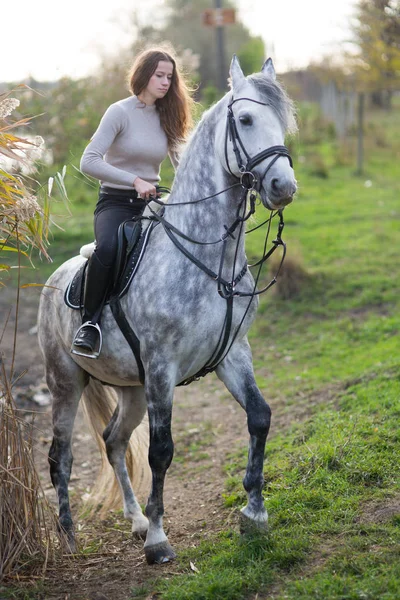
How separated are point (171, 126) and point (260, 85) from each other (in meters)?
0.93

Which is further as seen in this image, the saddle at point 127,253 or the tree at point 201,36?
the tree at point 201,36

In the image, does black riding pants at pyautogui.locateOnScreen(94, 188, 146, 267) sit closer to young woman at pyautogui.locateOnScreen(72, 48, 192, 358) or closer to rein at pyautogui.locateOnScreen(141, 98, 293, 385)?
young woman at pyautogui.locateOnScreen(72, 48, 192, 358)

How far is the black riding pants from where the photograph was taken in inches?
195

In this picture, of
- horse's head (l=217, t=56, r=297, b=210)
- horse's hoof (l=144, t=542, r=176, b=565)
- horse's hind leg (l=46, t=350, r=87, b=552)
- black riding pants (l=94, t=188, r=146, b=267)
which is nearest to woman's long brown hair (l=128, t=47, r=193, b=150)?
black riding pants (l=94, t=188, r=146, b=267)

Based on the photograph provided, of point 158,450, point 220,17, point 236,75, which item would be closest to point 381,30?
point 236,75

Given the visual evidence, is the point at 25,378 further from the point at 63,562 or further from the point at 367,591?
the point at 367,591

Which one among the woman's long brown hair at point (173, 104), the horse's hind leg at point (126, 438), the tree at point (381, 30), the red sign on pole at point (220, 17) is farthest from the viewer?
the red sign on pole at point (220, 17)

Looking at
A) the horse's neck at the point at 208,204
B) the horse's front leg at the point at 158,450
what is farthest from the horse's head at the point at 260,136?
the horse's front leg at the point at 158,450

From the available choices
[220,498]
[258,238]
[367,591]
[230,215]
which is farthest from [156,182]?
[258,238]

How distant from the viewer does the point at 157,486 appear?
189 inches

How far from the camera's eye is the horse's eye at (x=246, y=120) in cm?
434

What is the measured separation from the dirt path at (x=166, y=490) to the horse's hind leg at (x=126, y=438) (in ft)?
0.55

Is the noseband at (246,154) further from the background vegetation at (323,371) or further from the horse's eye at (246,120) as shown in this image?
the background vegetation at (323,371)

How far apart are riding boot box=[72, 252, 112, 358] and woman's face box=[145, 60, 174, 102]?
1.13 metres
